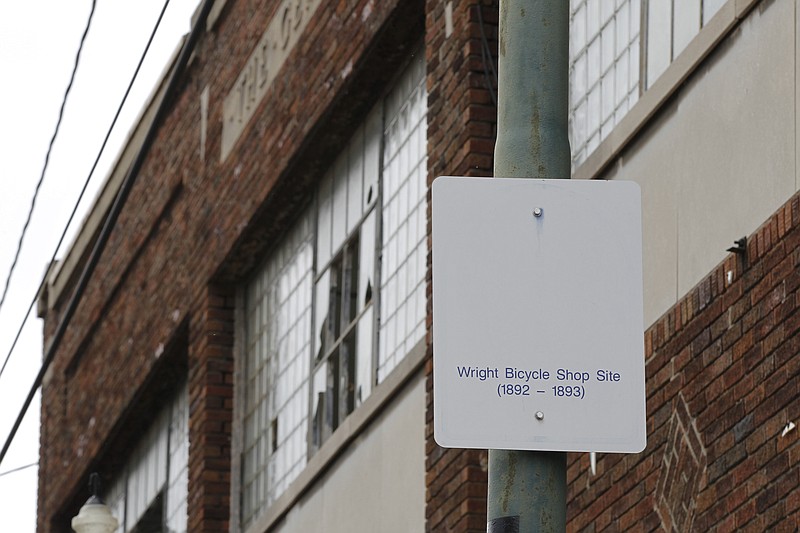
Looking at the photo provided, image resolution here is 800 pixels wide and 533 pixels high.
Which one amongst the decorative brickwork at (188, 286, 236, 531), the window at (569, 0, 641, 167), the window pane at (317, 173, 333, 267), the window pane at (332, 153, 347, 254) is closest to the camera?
the window at (569, 0, 641, 167)

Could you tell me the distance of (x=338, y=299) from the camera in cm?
1508

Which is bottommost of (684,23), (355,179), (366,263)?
(684,23)

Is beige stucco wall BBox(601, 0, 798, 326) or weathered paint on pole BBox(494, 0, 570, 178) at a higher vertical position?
beige stucco wall BBox(601, 0, 798, 326)

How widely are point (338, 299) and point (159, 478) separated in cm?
568

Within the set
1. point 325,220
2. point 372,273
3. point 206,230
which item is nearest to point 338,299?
point 372,273

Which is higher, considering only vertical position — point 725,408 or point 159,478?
point 159,478

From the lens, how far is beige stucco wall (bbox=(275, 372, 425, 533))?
12672 mm

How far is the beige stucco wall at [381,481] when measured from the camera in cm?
1267

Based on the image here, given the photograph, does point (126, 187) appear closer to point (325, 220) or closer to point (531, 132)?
point (325, 220)

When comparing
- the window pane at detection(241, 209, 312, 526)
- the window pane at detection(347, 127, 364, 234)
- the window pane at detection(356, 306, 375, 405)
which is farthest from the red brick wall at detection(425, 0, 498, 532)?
the window pane at detection(241, 209, 312, 526)

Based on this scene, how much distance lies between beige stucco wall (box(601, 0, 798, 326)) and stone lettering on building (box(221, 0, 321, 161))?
20.6 ft

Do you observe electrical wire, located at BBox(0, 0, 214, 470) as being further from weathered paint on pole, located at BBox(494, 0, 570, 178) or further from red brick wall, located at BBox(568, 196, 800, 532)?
weathered paint on pole, located at BBox(494, 0, 570, 178)

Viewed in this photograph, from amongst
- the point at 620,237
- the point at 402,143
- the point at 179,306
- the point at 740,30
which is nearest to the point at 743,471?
the point at 740,30

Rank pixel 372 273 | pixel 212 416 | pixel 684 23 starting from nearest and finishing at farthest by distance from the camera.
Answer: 1. pixel 684 23
2. pixel 372 273
3. pixel 212 416
